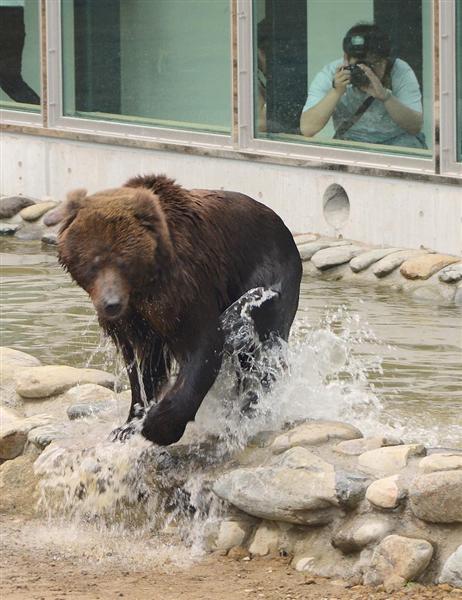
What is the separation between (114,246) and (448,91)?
248 inches

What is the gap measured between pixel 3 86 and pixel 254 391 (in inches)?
404

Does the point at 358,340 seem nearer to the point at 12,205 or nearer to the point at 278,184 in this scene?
the point at 278,184

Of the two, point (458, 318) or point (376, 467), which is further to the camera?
point (458, 318)

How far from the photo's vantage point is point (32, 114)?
627 inches

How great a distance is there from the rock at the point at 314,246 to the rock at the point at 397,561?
6.73 metres

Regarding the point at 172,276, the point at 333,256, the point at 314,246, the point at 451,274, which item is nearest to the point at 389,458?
the point at 172,276

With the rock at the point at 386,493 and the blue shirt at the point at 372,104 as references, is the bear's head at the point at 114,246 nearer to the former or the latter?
the rock at the point at 386,493

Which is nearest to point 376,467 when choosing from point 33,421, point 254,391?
point 254,391

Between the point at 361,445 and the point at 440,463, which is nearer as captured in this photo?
the point at 440,463

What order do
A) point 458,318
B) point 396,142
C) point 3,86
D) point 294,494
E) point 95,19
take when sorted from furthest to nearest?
1. point 3,86
2. point 95,19
3. point 396,142
4. point 458,318
5. point 294,494

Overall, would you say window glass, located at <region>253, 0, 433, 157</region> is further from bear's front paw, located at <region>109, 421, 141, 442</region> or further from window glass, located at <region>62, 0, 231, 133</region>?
bear's front paw, located at <region>109, 421, 141, 442</region>

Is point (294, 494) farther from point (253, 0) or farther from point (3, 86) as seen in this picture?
point (3, 86)

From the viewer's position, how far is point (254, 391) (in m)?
6.88

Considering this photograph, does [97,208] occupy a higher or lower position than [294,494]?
higher
